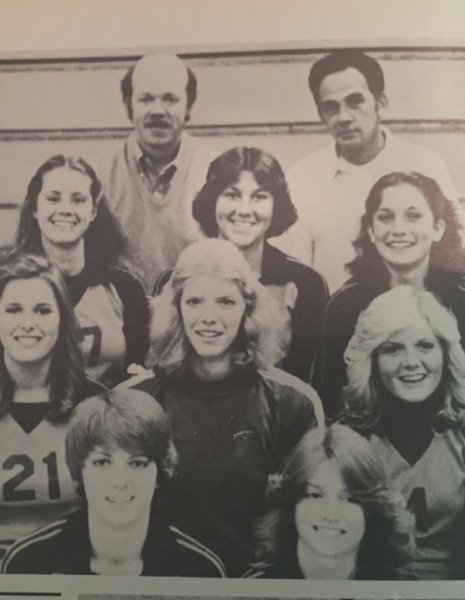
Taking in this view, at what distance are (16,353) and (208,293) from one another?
13 centimetres

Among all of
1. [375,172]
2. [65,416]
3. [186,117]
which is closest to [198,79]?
[186,117]

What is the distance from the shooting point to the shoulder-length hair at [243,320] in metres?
0.41

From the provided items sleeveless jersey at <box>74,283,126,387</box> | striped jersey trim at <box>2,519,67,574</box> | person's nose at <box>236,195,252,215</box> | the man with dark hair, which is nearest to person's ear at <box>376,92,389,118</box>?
the man with dark hair

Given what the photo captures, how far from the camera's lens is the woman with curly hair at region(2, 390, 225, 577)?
1.32 ft

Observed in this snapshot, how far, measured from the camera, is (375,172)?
42 cm

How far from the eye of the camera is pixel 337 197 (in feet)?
1.36

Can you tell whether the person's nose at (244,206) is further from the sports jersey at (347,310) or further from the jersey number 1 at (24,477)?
the jersey number 1 at (24,477)

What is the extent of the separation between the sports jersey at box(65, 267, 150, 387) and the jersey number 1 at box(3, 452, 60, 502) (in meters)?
0.06

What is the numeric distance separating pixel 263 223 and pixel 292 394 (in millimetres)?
111

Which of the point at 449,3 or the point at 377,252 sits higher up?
the point at 449,3

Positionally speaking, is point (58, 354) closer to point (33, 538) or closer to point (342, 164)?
point (33, 538)

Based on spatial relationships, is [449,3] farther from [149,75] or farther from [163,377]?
[163,377]

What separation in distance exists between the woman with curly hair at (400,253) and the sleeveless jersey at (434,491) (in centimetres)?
7

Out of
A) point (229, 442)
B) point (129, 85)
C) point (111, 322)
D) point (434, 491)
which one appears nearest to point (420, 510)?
point (434, 491)
